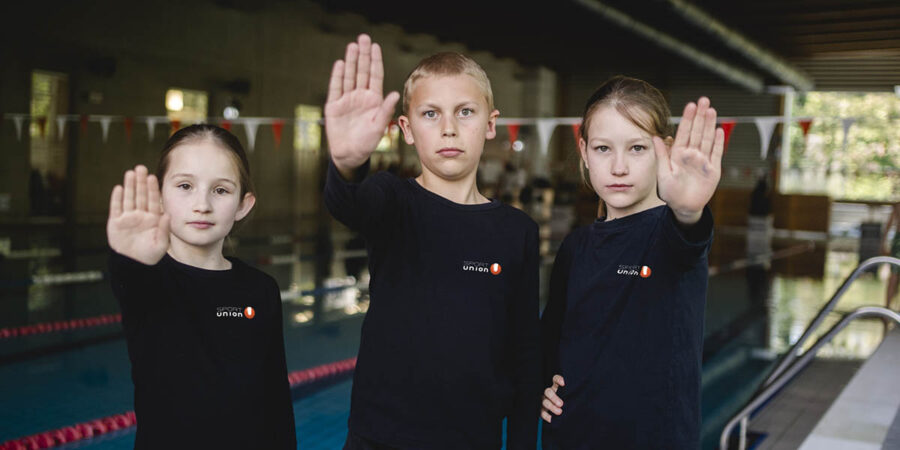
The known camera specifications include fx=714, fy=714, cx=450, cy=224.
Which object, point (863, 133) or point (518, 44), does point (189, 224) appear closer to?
point (518, 44)

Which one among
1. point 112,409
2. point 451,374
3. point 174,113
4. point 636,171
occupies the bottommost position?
point 112,409

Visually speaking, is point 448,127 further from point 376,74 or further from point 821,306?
point 821,306

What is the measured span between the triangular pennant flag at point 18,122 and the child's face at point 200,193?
10.6m

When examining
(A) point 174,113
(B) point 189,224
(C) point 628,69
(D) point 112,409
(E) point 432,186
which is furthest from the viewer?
(C) point 628,69

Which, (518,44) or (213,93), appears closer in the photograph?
(213,93)

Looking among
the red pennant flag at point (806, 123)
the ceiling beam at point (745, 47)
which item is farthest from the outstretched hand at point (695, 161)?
the ceiling beam at point (745, 47)

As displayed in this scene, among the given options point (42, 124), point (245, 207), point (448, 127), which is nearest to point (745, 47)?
point (42, 124)

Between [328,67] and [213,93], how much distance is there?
2.92m

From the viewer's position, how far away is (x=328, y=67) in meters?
15.6

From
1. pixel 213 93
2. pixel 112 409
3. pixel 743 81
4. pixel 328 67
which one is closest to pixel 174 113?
pixel 213 93

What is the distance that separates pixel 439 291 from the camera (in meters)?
1.38

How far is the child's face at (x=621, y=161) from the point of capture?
148 cm

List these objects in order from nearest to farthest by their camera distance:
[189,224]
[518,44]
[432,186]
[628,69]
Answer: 1. [189,224]
2. [432,186]
3. [518,44]
4. [628,69]

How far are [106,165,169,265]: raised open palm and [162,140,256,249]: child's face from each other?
0.53 ft
